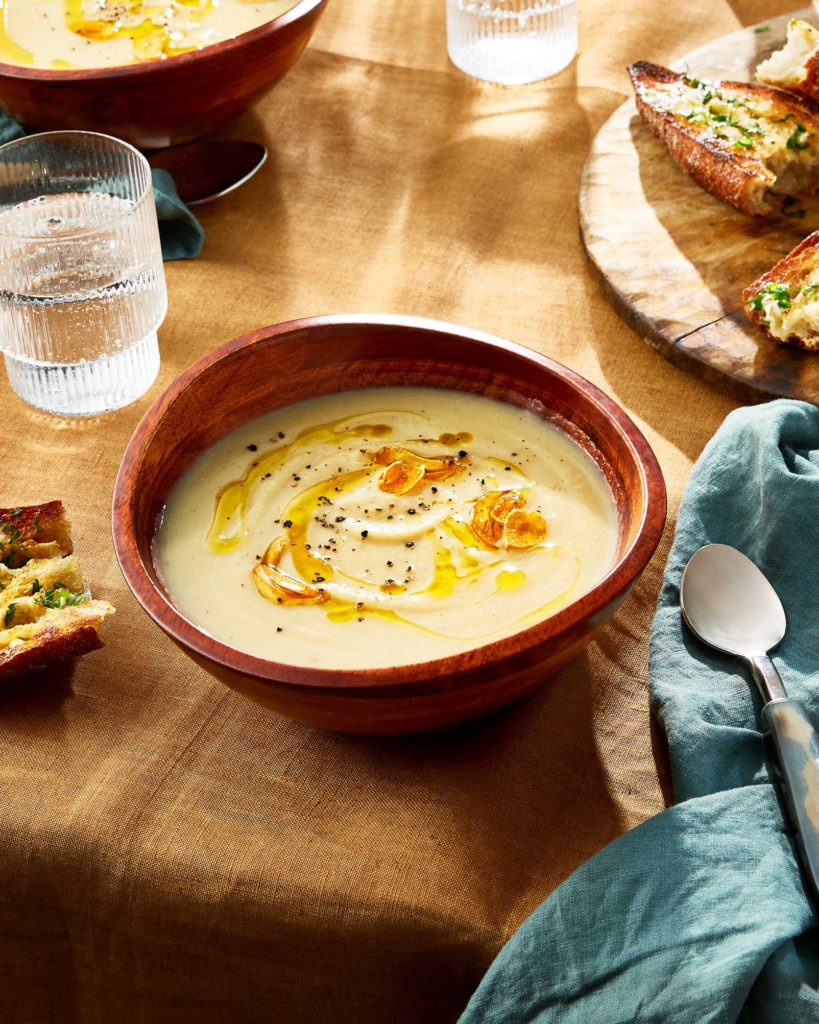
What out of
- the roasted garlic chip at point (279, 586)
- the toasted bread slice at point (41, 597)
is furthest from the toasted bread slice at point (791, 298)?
the toasted bread slice at point (41, 597)

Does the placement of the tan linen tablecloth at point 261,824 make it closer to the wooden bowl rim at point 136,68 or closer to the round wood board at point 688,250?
the round wood board at point 688,250

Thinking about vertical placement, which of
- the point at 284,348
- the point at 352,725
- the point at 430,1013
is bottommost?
the point at 430,1013

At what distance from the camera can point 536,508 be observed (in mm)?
1173

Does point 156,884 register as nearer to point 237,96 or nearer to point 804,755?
point 804,755

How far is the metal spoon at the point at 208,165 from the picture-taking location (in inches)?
75.7

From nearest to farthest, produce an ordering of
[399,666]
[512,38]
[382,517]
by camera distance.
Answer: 1. [399,666]
2. [382,517]
3. [512,38]

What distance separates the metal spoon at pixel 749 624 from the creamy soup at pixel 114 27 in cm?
119

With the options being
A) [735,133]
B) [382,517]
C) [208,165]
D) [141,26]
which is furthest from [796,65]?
[382,517]

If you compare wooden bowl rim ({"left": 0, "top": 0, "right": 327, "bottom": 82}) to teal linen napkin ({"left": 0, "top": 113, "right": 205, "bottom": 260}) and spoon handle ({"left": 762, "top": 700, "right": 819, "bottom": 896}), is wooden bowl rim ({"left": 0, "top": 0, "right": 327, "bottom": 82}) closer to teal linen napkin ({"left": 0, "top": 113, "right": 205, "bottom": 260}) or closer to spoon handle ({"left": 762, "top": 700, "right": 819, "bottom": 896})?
teal linen napkin ({"left": 0, "top": 113, "right": 205, "bottom": 260})

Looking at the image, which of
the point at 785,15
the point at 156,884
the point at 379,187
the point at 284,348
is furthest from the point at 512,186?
the point at 156,884

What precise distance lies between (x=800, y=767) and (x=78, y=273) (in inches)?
38.9

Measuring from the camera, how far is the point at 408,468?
123 cm

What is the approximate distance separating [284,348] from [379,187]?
2.49 ft

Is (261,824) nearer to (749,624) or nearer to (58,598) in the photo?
(58,598)
